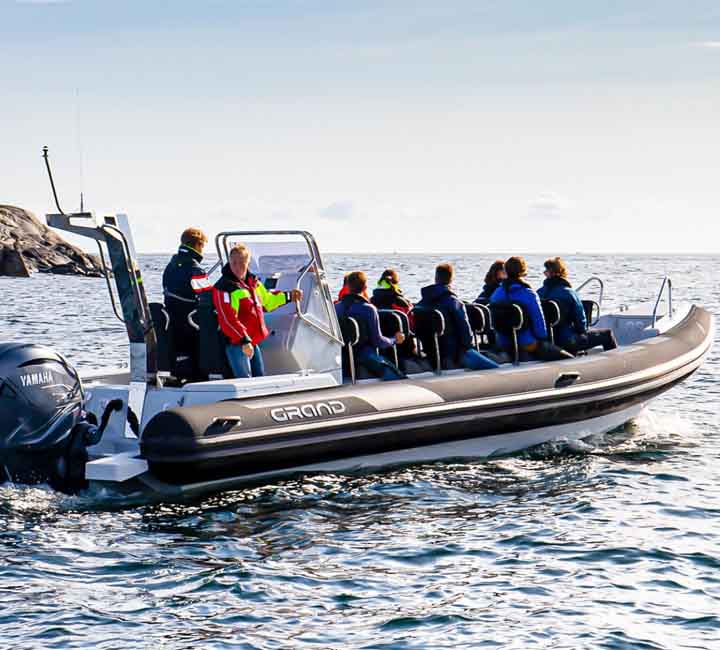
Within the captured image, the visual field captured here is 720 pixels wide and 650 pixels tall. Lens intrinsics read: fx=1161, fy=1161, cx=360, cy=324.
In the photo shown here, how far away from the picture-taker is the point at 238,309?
7.75 m

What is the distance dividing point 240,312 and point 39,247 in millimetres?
61132

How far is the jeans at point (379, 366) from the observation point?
8.95 meters

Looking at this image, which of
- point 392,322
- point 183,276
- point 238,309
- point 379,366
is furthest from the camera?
point 392,322

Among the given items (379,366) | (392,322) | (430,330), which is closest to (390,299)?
(392,322)

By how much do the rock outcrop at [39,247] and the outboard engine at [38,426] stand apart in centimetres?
5566

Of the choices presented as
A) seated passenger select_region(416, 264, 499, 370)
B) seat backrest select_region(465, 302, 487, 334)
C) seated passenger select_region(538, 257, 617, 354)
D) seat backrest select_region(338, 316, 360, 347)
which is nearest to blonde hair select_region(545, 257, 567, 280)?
seated passenger select_region(538, 257, 617, 354)

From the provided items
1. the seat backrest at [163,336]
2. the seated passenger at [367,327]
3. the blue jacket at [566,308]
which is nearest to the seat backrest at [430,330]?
the seated passenger at [367,327]

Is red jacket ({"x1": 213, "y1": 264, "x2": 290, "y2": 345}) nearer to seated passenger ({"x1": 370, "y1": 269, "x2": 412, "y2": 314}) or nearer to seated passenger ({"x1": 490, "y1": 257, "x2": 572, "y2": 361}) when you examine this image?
seated passenger ({"x1": 370, "y1": 269, "x2": 412, "y2": 314})

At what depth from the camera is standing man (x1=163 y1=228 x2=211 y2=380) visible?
8062 millimetres

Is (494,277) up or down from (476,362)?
up

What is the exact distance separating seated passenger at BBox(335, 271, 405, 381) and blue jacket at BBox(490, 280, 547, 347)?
49.6 inches

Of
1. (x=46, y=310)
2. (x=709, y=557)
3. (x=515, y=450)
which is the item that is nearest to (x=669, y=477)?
(x=515, y=450)

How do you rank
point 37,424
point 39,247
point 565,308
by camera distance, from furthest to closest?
1. point 39,247
2. point 565,308
3. point 37,424

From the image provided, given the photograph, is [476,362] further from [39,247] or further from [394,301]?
[39,247]
